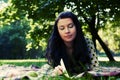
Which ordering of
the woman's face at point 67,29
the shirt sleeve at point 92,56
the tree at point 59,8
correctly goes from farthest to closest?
the tree at point 59,8
the shirt sleeve at point 92,56
the woman's face at point 67,29

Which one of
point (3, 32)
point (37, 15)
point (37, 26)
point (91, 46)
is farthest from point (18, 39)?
point (91, 46)

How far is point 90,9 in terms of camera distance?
1594 centimetres

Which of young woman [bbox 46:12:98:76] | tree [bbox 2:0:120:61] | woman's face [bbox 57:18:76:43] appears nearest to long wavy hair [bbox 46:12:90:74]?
young woman [bbox 46:12:98:76]

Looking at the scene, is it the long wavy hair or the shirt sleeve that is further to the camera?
the shirt sleeve

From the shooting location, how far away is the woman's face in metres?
5.09

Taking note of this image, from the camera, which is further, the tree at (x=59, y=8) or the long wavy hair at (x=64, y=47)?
the tree at (x=59, y=8)

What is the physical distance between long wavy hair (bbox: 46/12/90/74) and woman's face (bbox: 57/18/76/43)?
4.3 inches

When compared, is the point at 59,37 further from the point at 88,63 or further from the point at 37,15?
the point at 37,15

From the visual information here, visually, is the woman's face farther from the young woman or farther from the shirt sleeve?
the shirt sleeve

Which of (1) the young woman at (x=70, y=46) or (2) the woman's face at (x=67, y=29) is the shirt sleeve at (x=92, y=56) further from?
(2) the woman's face at (x=67, y=29)

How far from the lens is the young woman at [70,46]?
515 centimetres

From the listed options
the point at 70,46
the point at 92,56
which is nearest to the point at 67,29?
the point at 70,46

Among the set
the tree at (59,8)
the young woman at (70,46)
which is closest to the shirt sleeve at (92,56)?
the young woman at (70,46)

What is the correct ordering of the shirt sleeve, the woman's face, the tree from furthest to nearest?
the tree → the shirt sleeve → the woman's face
